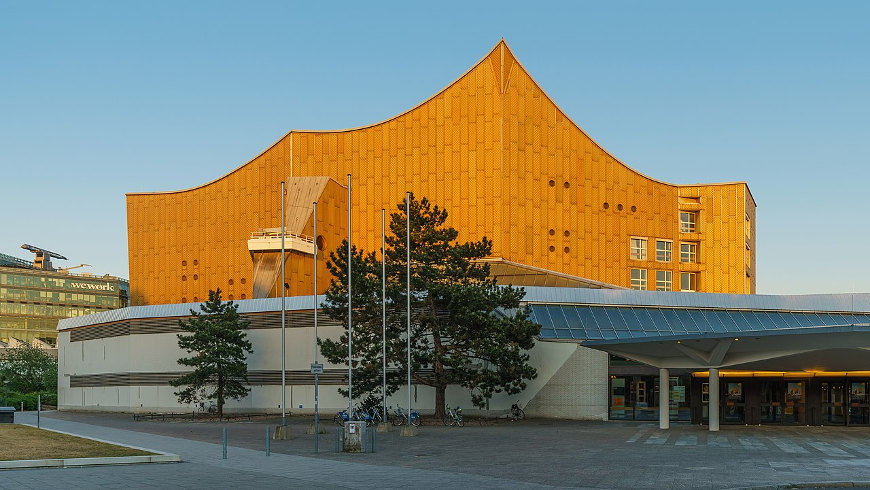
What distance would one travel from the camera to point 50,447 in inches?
1264

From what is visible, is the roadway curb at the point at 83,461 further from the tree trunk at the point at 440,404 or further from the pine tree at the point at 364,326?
the tree trunk at the point at 440,404

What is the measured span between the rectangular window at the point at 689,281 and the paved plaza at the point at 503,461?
44368 mm

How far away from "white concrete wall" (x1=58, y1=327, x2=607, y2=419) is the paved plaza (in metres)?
10.6

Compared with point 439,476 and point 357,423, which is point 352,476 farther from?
point 357,423

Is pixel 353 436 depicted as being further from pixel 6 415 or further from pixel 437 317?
pixel 6 415

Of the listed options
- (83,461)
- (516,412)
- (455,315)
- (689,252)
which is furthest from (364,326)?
(689,252)

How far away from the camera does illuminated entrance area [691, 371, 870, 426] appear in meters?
48.5

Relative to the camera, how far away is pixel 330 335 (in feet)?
201

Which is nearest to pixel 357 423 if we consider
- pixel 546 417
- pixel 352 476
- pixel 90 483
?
pixel 352 476

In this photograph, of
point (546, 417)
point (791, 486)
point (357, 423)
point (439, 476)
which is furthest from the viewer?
point (546, 417)

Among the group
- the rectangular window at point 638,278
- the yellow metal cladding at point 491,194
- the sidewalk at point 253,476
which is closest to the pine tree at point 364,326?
the sidewalk at point 253,476

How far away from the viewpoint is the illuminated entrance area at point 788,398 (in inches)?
1911

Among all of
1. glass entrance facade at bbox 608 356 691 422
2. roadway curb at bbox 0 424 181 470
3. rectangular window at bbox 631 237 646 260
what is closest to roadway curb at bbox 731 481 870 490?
roadway curb at bbox 0 424 181 470

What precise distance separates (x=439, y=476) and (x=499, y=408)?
3324 cm
